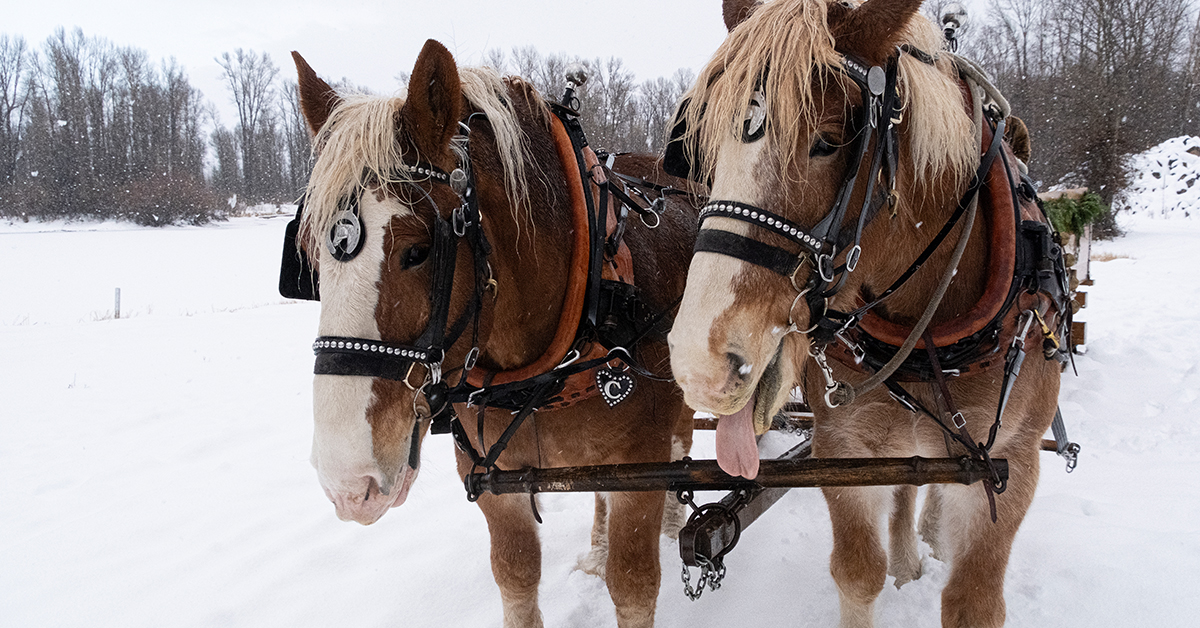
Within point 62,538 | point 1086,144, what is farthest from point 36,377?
point 1086,144

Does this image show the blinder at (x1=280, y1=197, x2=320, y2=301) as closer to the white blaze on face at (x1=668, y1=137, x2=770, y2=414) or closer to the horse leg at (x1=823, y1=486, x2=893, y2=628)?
the white blaze on face at (x1=668, y1=137, x2=770, y2=414)

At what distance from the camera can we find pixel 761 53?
134cm

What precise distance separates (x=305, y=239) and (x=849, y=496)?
190 centimetres

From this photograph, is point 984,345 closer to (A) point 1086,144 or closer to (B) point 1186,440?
(B) point 1186,440

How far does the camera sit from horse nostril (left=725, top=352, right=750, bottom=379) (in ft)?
3.99

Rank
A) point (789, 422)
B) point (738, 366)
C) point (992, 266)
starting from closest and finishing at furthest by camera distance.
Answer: point (738, 366) → point (992, 266) → point (789, 422)

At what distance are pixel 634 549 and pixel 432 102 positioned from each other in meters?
1.60

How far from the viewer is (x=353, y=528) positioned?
11.6ft

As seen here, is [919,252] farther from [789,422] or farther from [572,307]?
[789,422]

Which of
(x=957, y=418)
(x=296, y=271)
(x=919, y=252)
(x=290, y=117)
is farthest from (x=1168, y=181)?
(x=290, y=117)

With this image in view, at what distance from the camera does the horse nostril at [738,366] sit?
3.99ft

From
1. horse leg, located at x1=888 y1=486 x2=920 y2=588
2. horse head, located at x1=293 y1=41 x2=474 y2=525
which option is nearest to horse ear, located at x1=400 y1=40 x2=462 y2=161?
horse head, located at x1=293 y1=41 x2=474 y2=525

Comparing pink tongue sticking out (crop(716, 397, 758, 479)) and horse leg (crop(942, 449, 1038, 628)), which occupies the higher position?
pink tongue sticking out (crop(716, 397, 758, 479))

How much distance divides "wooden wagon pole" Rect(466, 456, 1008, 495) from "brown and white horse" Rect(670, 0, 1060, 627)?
0.85 ft
